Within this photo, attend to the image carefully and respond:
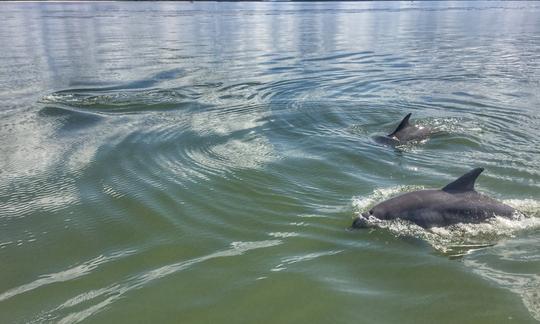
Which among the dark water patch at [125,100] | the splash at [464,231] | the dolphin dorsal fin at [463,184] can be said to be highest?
the dark water patch at [125,100]

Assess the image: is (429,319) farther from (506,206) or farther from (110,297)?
(110,297)

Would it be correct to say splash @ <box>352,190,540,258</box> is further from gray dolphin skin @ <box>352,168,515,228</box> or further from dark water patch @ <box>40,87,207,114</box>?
dark water patch @ <box>40,87,207,114</box>

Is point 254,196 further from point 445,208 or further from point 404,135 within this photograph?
point 404,135

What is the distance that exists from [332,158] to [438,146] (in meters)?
3.26

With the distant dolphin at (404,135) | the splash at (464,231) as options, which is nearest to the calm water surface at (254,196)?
the splash at (464,231)

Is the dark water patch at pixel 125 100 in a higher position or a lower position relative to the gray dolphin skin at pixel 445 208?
higher

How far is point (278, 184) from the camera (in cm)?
1065

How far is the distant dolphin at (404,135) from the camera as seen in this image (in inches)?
522

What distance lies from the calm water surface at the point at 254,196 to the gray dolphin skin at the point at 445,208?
0.72 ft

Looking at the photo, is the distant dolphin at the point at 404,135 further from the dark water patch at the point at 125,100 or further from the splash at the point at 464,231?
the dark water patch at the point at 125,100

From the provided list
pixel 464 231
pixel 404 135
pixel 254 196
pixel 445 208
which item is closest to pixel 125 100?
pixel 254 196

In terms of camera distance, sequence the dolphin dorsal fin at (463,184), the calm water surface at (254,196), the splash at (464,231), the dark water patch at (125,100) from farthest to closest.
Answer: the dark water patch at (125,100) → the dolphin dorsal fin at (463,184) → the splash at (464,231) → the calm water surface at (254,196)

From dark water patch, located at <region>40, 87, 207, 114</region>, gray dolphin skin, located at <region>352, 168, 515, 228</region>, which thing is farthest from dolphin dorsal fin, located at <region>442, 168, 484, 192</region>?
dark water patch, located at <region>40, 87, 207, 114</region>

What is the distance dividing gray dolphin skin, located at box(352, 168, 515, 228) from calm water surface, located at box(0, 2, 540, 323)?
0.22m
